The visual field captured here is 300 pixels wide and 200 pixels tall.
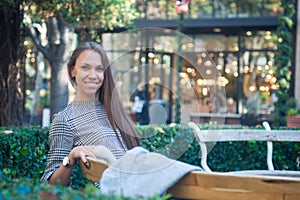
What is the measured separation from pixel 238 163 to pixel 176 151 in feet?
15.7

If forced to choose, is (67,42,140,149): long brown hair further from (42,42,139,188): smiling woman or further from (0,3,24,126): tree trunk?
(0,3,24,126): tree trunk

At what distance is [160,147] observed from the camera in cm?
605

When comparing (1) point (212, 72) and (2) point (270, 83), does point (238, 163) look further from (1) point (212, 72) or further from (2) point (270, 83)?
(2) point (270, 83)

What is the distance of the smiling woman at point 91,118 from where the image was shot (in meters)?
3.33

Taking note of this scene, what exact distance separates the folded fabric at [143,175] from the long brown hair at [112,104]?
2.65 feet

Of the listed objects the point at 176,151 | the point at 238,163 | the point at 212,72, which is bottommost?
the point at 238,163

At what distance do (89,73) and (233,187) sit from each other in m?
1.28

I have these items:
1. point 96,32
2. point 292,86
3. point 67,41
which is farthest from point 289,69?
point 67,41

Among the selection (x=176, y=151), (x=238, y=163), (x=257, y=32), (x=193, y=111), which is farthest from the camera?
(x=257, y=32)

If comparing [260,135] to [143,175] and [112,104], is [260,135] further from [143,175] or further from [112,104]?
[143,175]

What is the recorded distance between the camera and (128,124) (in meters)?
3.33

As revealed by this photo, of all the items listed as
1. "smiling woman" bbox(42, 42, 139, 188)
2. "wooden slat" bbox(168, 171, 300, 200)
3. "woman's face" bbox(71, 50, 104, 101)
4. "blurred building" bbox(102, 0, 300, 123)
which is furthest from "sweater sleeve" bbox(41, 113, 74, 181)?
"blurred building" bbox(102, 0, 300, 123)

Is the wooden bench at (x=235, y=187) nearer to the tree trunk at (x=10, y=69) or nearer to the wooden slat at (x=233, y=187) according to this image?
the wooden slat at (x=233, y=187)

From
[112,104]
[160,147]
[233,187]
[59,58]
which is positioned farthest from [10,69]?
[233,187]
